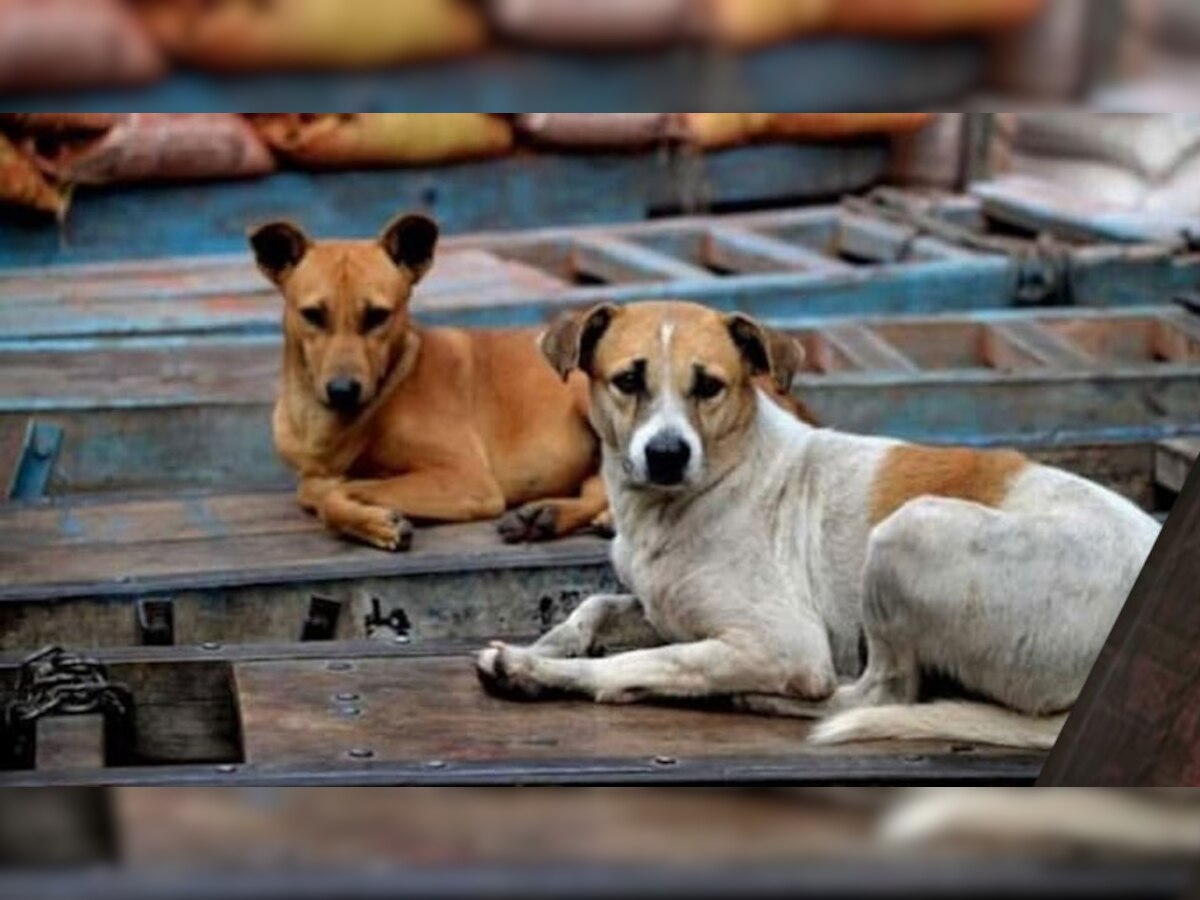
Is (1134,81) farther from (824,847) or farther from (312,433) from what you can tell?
(312,433)

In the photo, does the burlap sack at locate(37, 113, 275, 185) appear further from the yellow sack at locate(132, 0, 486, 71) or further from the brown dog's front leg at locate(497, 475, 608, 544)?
the yellow sack at locate(132, 0, 486, 71)

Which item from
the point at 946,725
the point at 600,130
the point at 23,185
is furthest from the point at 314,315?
the point at 946,725

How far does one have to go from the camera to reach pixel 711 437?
12.2 feet

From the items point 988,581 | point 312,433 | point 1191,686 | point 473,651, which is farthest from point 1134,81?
point 312,433

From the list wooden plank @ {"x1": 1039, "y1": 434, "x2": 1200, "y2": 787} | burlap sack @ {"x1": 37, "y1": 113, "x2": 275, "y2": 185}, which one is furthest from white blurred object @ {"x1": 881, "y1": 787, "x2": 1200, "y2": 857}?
burlap sack @ {"x1": 37, "y1": 113, "x2": 275, "y2": 185}

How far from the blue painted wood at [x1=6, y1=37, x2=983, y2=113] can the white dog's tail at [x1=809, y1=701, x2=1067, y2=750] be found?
181 cm

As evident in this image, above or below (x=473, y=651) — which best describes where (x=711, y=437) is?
above

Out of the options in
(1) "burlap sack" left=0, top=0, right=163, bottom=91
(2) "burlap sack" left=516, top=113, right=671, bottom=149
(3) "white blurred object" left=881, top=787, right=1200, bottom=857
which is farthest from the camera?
(2) "burlap sack" left=516, top=113, right=671, bottom=149

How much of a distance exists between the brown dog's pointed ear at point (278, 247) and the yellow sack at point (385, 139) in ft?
0.73

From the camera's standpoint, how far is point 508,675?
3.70 m

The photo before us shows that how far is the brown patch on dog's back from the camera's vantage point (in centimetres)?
377

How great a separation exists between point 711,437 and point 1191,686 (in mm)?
1029

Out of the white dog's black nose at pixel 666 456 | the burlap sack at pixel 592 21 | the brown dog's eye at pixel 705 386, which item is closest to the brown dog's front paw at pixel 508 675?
the white dog's black nose at pixel 666 456

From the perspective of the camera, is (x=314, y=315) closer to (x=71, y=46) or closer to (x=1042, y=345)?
(x=1042, y=345)
